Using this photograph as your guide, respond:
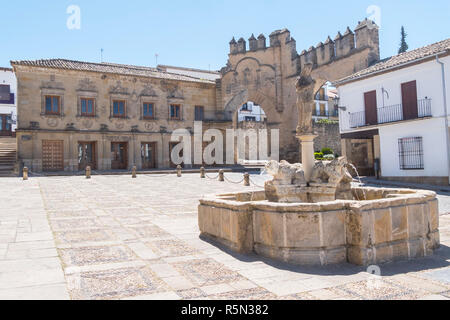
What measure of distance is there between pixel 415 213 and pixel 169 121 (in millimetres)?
21883

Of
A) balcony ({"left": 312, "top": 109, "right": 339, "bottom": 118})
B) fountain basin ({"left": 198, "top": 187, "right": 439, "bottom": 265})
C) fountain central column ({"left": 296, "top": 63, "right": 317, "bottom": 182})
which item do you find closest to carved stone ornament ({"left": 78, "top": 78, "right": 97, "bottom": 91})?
fountain central column ({"left": 296, "top": 63, "right": 317, "bottom": 182})

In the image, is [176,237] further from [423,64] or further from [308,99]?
[423,64]

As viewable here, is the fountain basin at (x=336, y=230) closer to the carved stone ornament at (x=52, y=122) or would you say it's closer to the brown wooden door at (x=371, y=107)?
the brown wooden door at (x=371, y=107)

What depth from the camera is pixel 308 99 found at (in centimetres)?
608

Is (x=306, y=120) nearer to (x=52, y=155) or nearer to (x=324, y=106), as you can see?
(x=52, y=155)

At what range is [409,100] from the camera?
15.5 meters

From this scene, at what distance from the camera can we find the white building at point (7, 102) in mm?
28594

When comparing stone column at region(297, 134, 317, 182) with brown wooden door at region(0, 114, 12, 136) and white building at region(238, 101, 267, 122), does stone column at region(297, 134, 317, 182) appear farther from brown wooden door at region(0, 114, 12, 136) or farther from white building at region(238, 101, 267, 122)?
white building at region(238, 101, 267, 122)

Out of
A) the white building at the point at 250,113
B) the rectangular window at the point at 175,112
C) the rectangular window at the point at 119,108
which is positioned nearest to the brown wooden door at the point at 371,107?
the rectangular window at the point at 175,112

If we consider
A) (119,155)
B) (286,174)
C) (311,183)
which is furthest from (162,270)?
(119,155)

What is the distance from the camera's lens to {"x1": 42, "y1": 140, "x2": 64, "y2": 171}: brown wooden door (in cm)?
2100

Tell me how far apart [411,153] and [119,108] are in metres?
17.3

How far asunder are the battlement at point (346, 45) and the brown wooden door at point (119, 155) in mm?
12773
